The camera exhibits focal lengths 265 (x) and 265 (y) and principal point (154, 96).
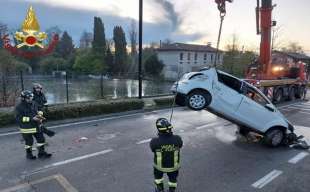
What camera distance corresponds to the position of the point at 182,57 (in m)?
49.3

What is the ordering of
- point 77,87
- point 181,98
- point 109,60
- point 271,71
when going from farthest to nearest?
→ point 109,60 → point 77,87 → point 271,71 → point 181,98

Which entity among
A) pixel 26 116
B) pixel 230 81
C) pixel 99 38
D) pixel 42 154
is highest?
pixel 99 38

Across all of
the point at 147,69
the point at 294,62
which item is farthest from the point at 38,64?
the point at 294,62

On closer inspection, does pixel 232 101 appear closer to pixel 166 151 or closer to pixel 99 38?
pixel 166 151

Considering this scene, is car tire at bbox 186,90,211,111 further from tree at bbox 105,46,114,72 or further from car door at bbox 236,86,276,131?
tree at bbox 105,46,114,72

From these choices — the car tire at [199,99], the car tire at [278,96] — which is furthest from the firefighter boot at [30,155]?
the car tire at [278,96]

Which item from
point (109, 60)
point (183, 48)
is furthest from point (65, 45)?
point (183, 48)

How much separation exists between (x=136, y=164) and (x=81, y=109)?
19.2 ft

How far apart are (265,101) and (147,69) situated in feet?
123

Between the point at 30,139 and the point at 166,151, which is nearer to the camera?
the point at 166,151

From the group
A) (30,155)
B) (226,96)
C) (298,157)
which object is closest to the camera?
(30,155)

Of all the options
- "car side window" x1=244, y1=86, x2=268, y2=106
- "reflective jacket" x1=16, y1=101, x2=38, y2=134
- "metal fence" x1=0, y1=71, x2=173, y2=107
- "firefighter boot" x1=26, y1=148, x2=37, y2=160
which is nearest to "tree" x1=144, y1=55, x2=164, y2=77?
"metal fence" x1=0, y1=71, x2=173, y2=107

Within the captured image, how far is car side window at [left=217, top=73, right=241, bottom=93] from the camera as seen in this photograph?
26.2 feet

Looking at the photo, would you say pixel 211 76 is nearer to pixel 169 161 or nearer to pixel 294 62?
pixel 169 161
